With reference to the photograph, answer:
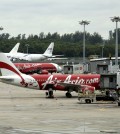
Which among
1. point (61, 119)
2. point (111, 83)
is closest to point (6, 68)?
point (111, 83)

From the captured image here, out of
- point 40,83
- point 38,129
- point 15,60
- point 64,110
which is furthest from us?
→ point 15,60

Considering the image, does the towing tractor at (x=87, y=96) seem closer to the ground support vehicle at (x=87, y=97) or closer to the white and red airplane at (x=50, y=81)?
the ground support vehicle at (x=87, y=97)

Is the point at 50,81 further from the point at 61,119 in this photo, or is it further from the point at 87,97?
the point at 61,119

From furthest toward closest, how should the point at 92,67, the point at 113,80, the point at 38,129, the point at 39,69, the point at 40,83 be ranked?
the point at 39,69 < the point at 92,67 < the point at 40,83 < the point at 113,80 < the point at 38,129

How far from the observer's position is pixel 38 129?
3256 cm

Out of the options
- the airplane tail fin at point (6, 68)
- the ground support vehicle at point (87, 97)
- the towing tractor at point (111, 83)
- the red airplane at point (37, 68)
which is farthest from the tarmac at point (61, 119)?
the red airplane at point (37, 68)

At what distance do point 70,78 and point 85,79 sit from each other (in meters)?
1.97

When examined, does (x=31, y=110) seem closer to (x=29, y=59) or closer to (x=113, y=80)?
(x=113, y=80)

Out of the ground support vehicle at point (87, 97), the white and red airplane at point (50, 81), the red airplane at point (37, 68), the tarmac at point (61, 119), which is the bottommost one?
the tarmac at point (61, 119)

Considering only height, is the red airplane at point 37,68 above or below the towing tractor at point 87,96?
above

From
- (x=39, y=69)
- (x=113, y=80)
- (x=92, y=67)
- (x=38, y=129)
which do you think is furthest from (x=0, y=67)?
(x=39, y=69)

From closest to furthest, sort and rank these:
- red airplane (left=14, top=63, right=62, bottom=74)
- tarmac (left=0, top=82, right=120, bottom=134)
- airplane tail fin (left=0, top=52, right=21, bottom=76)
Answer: tarmac (left=0, top=82, right=120, bottom=134) < airplane tail fin (left=0, top=52, right=21, bottom=76) < red airplane (left=14, top=63, right=62, bottom=74)

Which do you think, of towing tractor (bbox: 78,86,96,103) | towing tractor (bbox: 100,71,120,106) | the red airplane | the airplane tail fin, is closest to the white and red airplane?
the airplane tail fin

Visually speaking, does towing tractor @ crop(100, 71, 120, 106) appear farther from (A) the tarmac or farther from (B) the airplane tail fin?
(B) the airplane tail fin
